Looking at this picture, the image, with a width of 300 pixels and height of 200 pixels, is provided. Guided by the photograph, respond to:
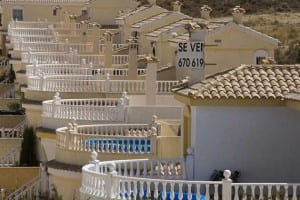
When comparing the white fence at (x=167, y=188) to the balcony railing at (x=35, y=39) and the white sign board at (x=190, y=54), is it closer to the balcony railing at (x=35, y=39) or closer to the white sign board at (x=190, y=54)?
the white sign board at (x=190, y=54)

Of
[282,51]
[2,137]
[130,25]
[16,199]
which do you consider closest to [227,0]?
[282,51]

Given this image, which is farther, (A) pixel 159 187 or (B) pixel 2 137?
(B) pixel 2 137

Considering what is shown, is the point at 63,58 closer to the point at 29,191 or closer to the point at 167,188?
the point at 29,191

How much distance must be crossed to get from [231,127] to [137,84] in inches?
678

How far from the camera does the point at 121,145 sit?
31.4 m

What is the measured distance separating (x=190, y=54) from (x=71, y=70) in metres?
20.6

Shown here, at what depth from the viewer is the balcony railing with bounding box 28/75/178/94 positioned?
146ft

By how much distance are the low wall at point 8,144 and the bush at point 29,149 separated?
2698 millimetres

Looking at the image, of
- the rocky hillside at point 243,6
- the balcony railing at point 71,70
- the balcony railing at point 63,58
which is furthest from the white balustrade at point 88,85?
the rocky hillside at point 243,6

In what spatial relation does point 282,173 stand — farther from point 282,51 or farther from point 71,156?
point 282,51

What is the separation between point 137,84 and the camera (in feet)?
147

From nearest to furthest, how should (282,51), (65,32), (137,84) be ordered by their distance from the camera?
(137,84), (65,32), (282,51)

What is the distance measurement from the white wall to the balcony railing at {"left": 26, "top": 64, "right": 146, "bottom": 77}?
2080 centimetres

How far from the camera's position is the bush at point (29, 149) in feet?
143
